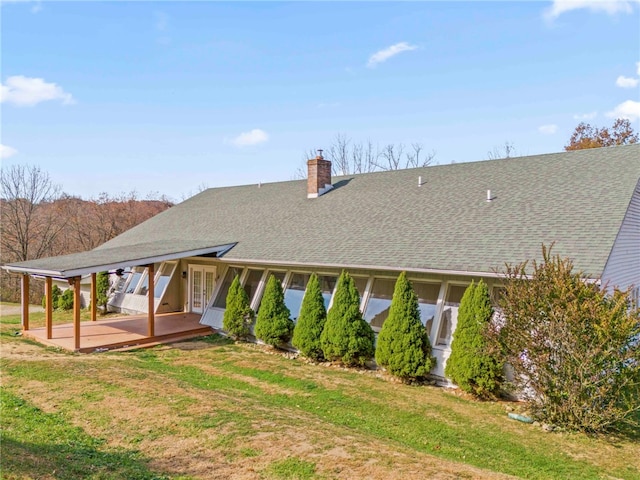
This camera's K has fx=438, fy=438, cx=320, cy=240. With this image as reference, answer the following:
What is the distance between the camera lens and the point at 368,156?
43.2 metres

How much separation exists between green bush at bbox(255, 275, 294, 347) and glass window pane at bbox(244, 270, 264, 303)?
1.28 metres

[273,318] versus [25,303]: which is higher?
[25,303]

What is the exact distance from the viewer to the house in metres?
9.23

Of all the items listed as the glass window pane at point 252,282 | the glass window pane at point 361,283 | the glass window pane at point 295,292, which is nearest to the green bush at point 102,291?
the glass window pane at point 252,282

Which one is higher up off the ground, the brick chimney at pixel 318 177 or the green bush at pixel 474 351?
the brick chimney at pixel 318 177

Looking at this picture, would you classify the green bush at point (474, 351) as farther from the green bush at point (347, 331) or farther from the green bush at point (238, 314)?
the green bush at point (238, 314)

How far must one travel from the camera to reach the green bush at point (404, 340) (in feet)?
30.6

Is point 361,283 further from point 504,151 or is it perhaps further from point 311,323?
point 504,151

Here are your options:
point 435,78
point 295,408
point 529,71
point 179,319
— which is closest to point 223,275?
point 179,319

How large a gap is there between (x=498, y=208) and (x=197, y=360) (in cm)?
858

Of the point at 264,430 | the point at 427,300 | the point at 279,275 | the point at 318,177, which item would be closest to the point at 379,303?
the point at 427,300

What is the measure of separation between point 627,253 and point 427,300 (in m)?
4.57

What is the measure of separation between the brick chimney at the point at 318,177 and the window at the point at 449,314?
8.27 m

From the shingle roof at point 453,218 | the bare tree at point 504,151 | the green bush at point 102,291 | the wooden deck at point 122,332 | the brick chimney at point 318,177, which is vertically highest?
the bare tree at point 504,151
